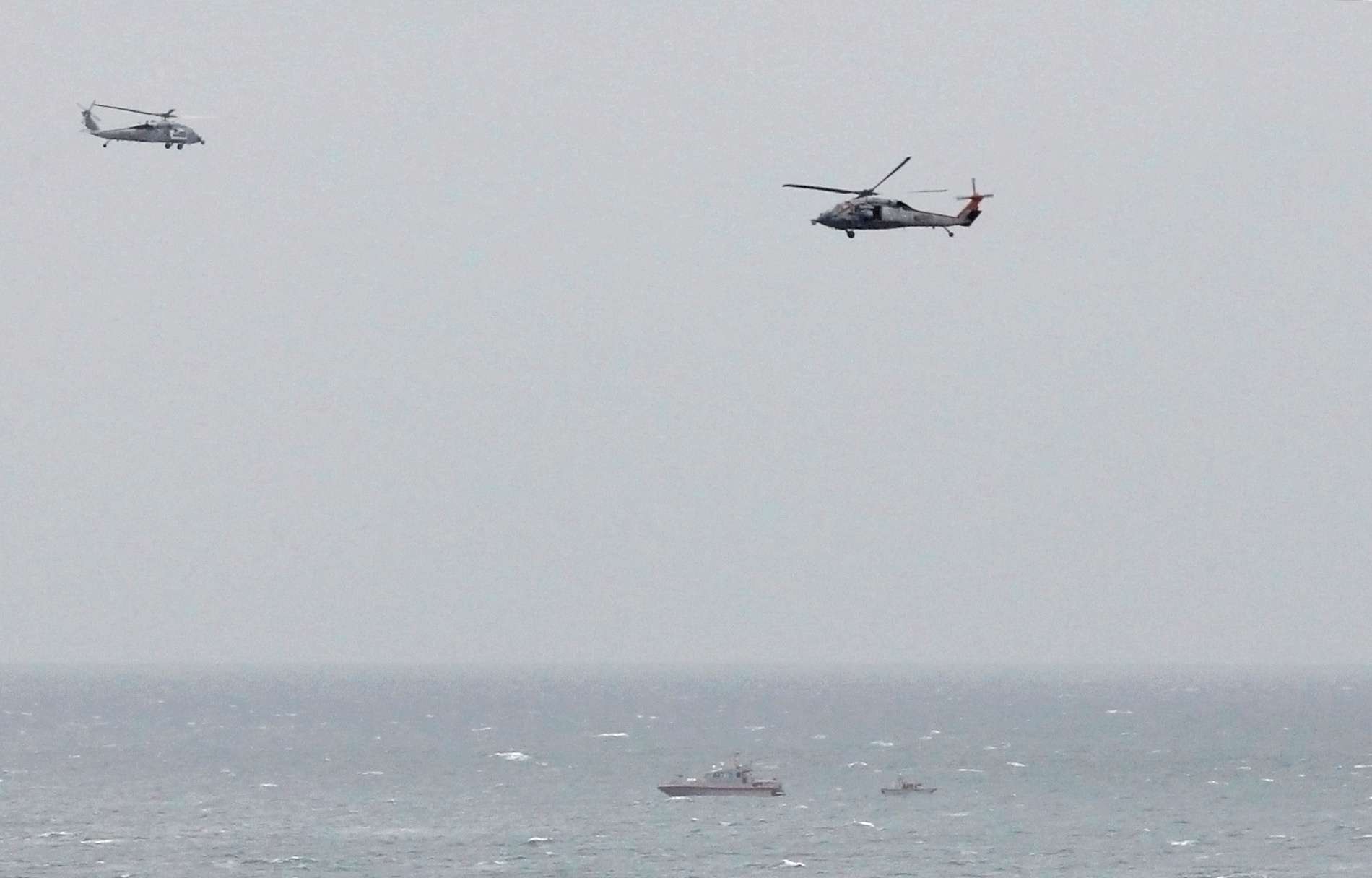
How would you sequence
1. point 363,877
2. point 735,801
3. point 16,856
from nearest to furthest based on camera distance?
point 363,877 < point 16,856 < point 735,801

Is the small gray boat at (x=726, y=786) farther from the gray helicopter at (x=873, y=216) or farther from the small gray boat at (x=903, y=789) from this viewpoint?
the gray helicopter at (x=873, y=216)

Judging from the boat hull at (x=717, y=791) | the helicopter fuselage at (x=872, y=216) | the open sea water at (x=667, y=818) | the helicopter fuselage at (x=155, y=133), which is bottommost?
the open sea water at (x=667, y=818)

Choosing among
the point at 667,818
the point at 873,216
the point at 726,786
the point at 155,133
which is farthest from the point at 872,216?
the point at 726,786

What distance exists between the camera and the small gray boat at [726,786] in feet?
490

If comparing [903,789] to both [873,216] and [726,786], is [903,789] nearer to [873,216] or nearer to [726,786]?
[726,786]

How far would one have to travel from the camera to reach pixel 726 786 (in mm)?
149750

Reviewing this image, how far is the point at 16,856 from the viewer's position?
116m

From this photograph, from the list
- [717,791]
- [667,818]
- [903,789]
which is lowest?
[667,818]

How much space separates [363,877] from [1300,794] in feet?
282

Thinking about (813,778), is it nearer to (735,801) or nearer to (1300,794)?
(735,801)

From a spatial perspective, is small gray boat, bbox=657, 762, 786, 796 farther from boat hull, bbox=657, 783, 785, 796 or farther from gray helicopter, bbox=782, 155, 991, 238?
gray helicopter, bbox=782, 155, 991, 238

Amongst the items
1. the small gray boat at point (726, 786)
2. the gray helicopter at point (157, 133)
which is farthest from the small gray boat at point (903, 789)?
the gray helicopter at point (157, 133)

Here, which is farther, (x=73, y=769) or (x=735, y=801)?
(x=73, y=769)

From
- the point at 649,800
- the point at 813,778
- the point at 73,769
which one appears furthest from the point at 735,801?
the point at 73,769
